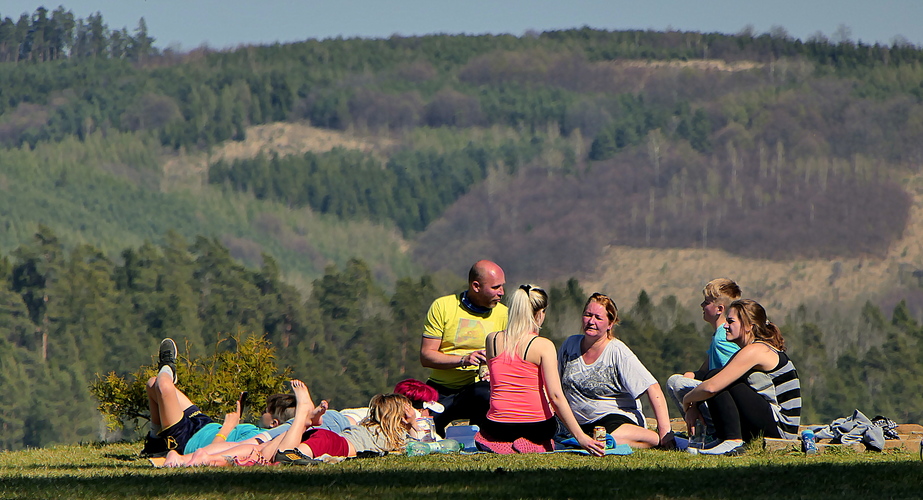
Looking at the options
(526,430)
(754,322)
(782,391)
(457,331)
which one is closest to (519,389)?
(526,430)

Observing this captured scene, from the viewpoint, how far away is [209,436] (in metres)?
10.6

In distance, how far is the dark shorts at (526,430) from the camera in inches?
434

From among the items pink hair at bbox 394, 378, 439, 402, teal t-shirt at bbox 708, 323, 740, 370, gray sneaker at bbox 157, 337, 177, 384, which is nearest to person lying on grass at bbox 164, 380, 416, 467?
pink hair at bbox 394, 378, 439, 402

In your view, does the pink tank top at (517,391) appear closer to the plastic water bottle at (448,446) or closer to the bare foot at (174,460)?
the plastic water bottle at (448,446)

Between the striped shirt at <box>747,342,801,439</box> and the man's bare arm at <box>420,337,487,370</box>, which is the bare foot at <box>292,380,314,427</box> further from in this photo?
the striped shirt at <box>747,342,801,439</box>

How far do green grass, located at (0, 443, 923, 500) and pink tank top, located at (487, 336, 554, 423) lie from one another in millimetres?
495

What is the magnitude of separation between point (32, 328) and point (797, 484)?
133172 millimetres

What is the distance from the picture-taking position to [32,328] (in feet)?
438

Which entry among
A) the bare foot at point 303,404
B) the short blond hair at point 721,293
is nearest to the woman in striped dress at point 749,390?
the short blond hair at point 721,293

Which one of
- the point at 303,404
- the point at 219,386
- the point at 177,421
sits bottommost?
the point at 219,386

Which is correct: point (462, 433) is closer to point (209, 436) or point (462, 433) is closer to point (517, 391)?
point (517, 391)

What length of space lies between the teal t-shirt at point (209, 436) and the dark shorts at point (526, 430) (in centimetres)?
201

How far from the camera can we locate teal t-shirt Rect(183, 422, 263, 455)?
10578 millimetres

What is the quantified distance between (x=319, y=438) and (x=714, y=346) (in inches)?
140
